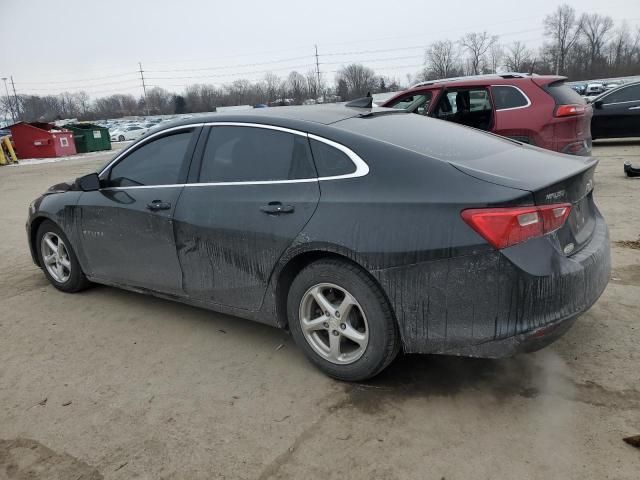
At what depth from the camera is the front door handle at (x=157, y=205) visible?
3732 millimetres

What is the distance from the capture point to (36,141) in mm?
26562

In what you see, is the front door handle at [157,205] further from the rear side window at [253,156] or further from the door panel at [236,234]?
the rear side window at [253,156]

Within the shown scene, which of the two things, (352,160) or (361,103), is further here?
(361,103)

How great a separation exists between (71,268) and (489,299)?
378cm

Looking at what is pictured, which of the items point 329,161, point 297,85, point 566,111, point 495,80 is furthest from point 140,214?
point 297,85

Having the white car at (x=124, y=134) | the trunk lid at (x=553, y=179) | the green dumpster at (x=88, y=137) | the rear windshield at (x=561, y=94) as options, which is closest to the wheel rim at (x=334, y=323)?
the trunk lid at (x=553, y=179)

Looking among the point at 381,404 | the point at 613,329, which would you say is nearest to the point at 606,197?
the point at 613,329

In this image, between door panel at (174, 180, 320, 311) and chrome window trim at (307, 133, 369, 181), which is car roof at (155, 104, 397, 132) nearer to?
chrome window trim at (307, 133, 369, 181)

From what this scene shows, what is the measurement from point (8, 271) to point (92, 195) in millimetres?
2242

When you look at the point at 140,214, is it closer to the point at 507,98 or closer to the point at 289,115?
the point at 289,115

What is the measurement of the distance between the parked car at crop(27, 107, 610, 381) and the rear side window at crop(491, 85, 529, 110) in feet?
11.9

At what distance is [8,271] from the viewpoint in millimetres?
5820

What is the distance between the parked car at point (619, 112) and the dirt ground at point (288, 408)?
10.1 metres

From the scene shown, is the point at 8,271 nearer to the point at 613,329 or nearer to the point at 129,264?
the point at 129,264
